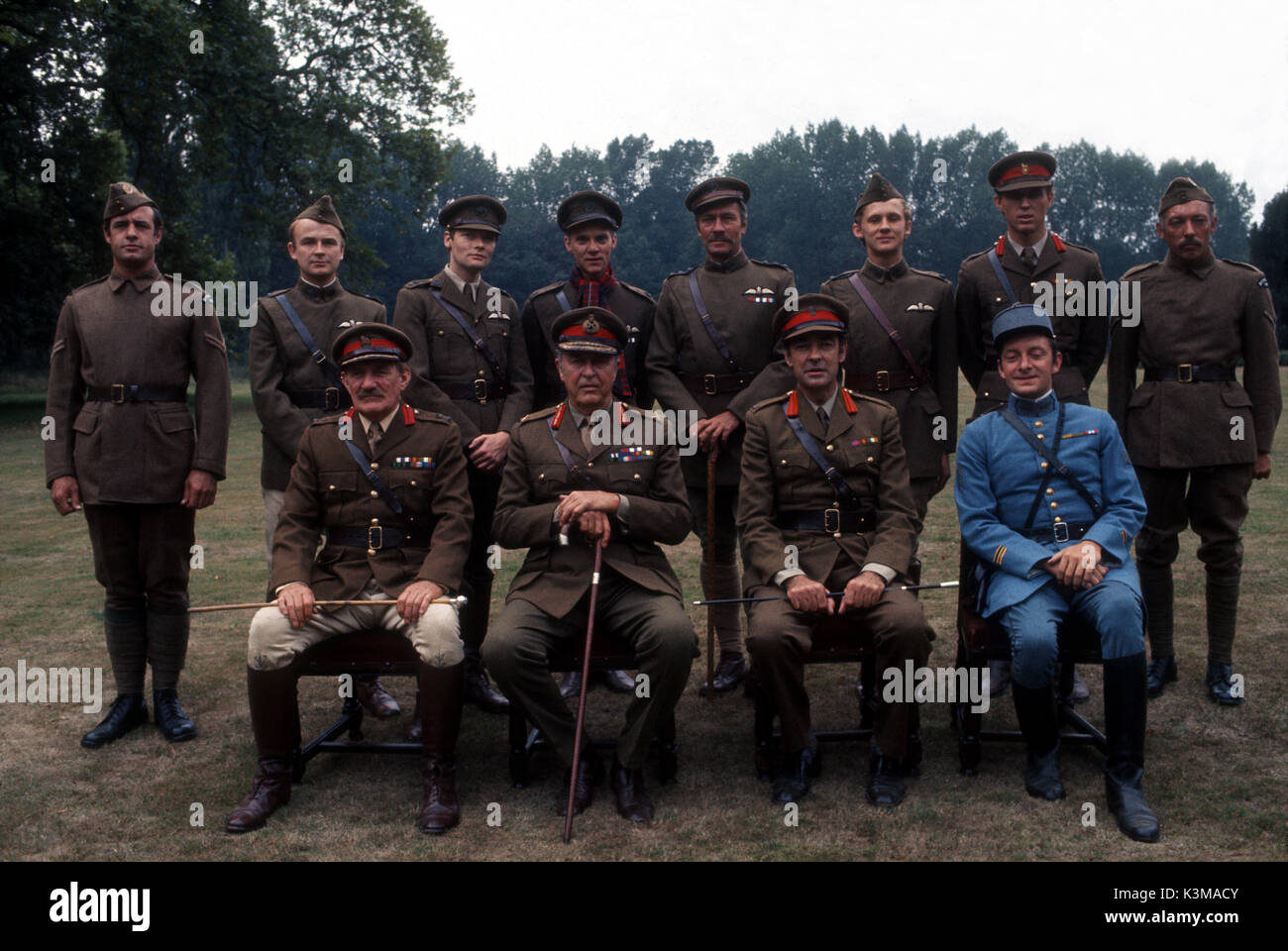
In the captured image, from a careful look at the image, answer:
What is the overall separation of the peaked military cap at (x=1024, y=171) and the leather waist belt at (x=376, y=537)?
3.14 meters

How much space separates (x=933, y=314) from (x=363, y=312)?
2706 mm

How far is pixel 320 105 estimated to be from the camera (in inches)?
1137

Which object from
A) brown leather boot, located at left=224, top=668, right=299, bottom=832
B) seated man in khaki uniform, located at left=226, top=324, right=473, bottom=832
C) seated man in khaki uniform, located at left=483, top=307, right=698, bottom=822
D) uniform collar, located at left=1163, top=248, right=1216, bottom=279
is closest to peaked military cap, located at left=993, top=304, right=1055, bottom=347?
uniform collar, located at left=1163, top=248, right=1216, bottom=279

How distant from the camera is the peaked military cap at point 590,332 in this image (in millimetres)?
4719

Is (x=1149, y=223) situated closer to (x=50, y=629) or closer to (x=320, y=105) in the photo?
(x=320, y=105)

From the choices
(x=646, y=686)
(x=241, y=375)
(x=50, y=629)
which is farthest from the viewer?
(x=241, y=375)

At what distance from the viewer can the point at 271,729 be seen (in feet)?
14.3

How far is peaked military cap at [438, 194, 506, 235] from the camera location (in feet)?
17.9

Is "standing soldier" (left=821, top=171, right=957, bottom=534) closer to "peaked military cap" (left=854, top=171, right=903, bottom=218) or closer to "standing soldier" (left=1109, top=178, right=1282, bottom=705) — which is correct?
"peaked military cap" (left=854, top=171, right=903, bottom=218)

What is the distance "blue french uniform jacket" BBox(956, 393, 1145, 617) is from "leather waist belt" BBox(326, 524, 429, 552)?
227cm

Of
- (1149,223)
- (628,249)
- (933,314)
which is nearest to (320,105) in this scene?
(933,314)

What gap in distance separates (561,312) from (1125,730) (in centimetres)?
315

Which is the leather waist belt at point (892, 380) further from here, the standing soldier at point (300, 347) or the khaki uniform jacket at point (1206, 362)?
the standing soldier at point (300, 347)

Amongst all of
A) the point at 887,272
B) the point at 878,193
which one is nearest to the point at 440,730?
the point at 887,272
